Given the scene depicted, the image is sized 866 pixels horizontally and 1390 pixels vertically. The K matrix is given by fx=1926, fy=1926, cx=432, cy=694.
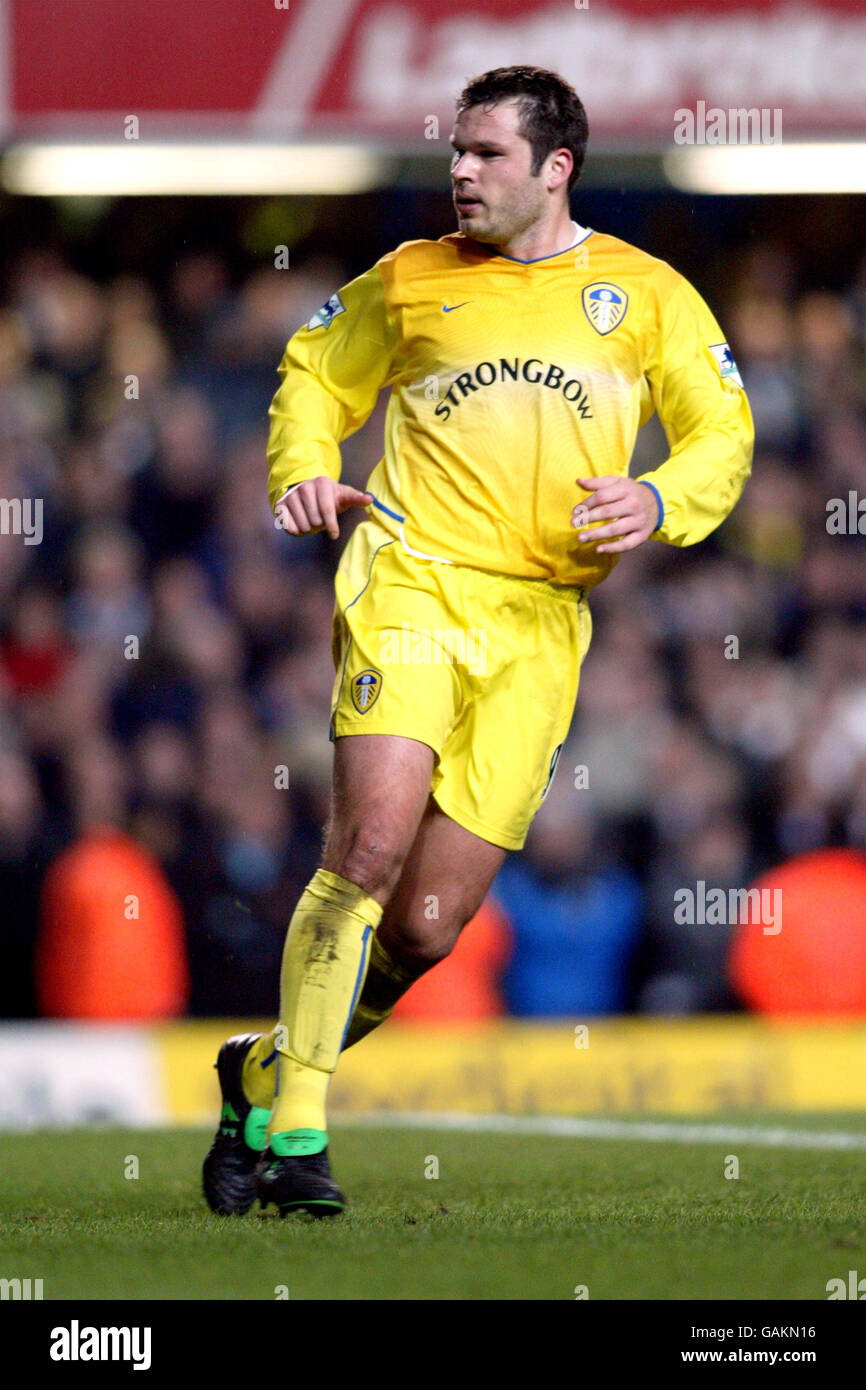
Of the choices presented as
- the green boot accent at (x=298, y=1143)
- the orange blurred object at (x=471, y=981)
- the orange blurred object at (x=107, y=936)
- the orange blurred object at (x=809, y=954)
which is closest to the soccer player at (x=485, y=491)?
the green boot accent at (x=298, y=1143)

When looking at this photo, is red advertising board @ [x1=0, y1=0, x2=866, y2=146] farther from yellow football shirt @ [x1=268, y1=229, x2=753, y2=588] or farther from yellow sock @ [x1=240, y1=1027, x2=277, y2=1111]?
yellow sock @ [x1=240, y1=1027, x2=277, y2=1111]

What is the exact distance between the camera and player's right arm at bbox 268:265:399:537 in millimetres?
4441

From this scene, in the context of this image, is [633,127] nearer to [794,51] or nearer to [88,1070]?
[794,51]

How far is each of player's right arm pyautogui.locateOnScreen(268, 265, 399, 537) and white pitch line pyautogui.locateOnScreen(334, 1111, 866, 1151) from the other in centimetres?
249

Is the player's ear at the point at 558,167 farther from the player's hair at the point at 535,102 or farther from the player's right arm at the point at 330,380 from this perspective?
the player's right arm at the point at 330,380

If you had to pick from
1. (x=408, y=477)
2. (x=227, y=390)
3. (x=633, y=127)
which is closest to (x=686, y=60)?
(x=633, y=127)

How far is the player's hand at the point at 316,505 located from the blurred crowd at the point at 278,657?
4247mm

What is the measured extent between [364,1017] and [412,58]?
5508 mm

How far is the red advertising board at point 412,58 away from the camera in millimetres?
8586

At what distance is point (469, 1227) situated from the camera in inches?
153

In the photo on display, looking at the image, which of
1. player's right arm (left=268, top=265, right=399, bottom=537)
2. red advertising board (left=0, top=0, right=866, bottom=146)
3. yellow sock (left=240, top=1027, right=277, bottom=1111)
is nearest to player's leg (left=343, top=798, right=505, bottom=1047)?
yellow sock (left=240, top=1027, right=277, bottom=1111)

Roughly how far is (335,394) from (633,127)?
4655mm

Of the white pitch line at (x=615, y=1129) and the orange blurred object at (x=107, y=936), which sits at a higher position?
the orange blurred object at (x=107, y=936)

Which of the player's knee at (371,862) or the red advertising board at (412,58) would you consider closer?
the player's knee at (371,862)
